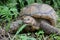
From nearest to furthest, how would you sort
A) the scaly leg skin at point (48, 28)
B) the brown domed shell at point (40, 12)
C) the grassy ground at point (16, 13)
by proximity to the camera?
the grassy ground at point (16, 13)
the scaly leg skin at point (48, 28)
the brown domed shell at point (40, 12)

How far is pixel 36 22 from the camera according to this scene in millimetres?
4070

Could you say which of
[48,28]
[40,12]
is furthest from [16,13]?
[48,28]

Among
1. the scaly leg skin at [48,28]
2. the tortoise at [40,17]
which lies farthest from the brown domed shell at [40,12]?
the scaly leg skin at [48,28]

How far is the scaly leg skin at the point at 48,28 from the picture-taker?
3.80m

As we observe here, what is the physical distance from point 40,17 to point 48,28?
310 millimetres

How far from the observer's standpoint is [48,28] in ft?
12.7

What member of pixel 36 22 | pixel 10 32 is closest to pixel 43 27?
pixel 36 22

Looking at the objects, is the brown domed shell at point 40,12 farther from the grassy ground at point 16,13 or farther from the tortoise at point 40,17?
the grassy ground at point 16,13

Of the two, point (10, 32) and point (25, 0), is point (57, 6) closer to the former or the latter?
point (25, 0)

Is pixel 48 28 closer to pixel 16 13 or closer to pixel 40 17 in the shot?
pixel 40 17

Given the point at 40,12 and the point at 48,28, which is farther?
the point at 40,12

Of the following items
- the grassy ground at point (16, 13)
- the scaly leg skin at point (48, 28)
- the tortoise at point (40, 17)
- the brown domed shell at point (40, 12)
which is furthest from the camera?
the brown domed shell at point (40, 12)

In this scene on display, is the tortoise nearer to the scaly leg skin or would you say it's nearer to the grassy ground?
the scaly leg skin

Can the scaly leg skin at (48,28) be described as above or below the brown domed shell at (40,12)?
below
